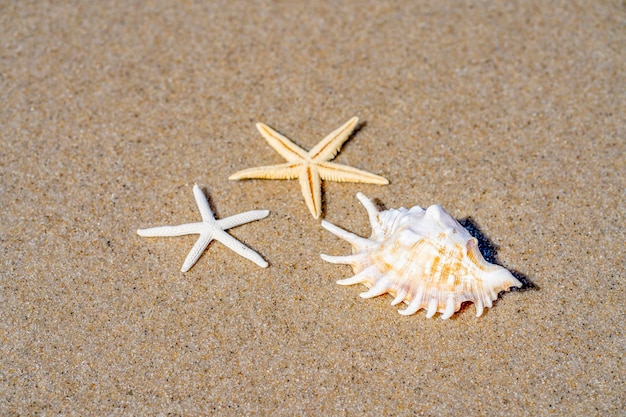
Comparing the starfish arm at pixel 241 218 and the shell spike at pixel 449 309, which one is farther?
the starfish arm at pixel 241 218

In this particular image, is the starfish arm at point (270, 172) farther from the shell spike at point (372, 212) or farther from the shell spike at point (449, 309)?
the shell spike at point (449, 309)

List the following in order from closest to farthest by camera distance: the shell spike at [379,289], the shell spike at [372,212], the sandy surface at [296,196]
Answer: the sandy surface at [296,196], the shell spike at [379,289], the shell spike at [372,212]

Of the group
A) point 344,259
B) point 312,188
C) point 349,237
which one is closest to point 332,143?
point 312,188

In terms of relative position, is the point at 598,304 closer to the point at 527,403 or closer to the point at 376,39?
the point at 527,403

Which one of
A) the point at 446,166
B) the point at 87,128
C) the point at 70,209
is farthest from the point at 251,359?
the point at 87,128

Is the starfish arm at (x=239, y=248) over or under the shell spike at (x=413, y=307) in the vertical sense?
under

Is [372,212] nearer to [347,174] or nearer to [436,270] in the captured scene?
[347,174]

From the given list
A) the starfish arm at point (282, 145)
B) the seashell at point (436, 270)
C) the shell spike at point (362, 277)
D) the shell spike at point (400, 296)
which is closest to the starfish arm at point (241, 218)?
the starfish arm at point (282, 145)
